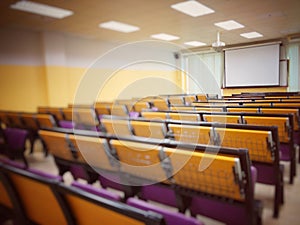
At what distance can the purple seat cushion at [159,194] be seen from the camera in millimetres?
1560

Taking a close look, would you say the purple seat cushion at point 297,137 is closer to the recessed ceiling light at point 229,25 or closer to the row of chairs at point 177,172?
the row of chairs at point 177,172

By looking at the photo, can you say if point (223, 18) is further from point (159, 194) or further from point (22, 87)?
point (22, 87)

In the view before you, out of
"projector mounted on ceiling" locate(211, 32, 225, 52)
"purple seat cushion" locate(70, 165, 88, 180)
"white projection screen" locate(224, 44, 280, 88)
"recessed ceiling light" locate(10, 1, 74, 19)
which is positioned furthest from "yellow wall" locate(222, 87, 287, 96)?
"recessed ceiling light" locate(10, 1, 74, 19)

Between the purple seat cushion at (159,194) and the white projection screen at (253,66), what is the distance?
0.87 metres

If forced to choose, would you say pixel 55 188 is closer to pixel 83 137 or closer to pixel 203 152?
pixel 203 152

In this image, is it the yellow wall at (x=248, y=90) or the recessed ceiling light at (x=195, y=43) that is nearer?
the yellow wall at (x=248, y=90)

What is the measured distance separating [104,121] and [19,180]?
5.02 ft

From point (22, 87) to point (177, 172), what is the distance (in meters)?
6.23

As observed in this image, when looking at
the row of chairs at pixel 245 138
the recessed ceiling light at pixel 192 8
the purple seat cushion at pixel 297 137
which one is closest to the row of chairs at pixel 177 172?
the row of chairs at pixel 245 138

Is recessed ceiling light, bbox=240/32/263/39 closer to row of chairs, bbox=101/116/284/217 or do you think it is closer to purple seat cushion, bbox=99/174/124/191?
row of chairs, bbox=101/116/284/217

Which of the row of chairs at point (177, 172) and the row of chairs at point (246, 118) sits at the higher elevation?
the row of chairs at point (246, 118)

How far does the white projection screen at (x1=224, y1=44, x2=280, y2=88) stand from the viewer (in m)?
0.93

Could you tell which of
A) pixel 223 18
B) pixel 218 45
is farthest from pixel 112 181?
pixel 223 18

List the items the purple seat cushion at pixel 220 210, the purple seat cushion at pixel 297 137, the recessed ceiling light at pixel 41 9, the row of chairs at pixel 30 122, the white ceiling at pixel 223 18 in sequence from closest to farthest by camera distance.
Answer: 1. the white ceiling at pixel 223 18
2. the purple seat cushion at pixel 220 210
3. the purple seat cushion at pixel 297 137
4. the row of chairs at pixel 30 122
5. the recessed ceiling light at pixel 41 9
